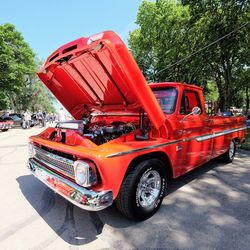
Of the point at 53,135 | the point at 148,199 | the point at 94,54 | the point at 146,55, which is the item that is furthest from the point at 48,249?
the point at 146,55

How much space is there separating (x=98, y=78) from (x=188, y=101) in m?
1.76

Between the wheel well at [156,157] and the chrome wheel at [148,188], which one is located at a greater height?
the wheel well at [156,157]

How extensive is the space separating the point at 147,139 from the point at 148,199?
0.89m

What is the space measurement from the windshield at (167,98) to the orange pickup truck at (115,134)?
0.7 inches

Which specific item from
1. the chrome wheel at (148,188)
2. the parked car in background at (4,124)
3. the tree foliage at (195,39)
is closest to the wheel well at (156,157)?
the chrome wheel at (148,188)

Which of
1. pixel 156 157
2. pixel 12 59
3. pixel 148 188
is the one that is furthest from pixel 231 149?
pixel 12 59

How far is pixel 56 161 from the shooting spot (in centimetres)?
341

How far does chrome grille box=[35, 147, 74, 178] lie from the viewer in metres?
3.12

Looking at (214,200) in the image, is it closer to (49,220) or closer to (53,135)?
(49,220)

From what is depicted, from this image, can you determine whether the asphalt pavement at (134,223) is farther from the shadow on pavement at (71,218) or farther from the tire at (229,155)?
the tire at (229,155)

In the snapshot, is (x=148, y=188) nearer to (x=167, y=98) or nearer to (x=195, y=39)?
(x=167, y=98)

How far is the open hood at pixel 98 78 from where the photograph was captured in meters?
2.92

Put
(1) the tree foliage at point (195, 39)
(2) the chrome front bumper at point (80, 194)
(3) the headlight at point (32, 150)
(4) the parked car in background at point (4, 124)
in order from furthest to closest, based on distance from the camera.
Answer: (4) the parked car in background at point (4, 124)
(1) the tree foliage at point (195, 39)
(3) the headlight at point (32, 150)
(2) the chrome front bumper at point (80, 194)

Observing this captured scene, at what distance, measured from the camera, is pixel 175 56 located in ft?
68.2
